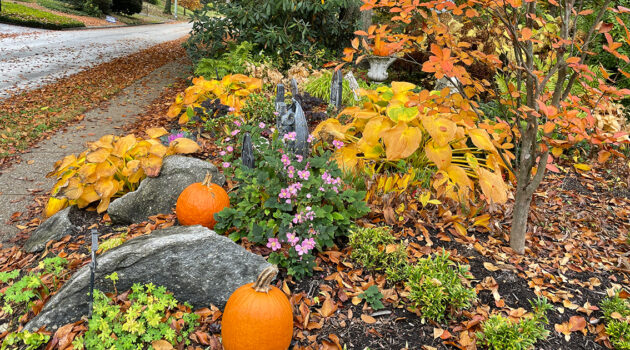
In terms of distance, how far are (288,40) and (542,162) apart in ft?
21.4

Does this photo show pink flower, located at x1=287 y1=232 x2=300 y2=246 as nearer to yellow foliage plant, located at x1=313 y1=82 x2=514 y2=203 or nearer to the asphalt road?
yellow foliage plant, located at x1=313 y1=82 x2=514 y2=203

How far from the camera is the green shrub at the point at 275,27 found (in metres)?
7.98

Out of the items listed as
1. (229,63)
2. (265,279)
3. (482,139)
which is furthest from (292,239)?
(229,63)

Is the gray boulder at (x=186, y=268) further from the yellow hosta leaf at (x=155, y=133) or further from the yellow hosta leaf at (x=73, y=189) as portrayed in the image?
the yellow hosta leaf at (x=155, y=133)

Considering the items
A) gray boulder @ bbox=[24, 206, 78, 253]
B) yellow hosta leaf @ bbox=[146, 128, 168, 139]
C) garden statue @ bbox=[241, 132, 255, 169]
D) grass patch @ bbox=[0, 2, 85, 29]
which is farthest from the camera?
grass patch @ bbox=[0, 2, 85, 29]

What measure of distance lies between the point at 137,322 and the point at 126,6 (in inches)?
1188

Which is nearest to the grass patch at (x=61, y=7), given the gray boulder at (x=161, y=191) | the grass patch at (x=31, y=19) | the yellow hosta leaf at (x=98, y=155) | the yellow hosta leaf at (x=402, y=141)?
the grass patch at (x=31, y=19)

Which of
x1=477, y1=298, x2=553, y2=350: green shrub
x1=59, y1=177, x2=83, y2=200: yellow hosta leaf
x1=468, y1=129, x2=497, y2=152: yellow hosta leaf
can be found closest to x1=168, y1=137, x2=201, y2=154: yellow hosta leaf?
x1=59, y1=177, x2=83, y2=200: yellow hosta leaf

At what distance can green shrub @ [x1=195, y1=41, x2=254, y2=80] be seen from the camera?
739 cm

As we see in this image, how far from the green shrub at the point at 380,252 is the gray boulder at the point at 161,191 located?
152 centimetres

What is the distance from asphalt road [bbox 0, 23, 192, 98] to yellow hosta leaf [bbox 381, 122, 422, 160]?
8.39 m

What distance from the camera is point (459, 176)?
3.26 m

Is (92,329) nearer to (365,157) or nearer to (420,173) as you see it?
(365,157)

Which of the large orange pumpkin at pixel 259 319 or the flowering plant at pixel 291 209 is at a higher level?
the flowering plant at pixel 291 209
